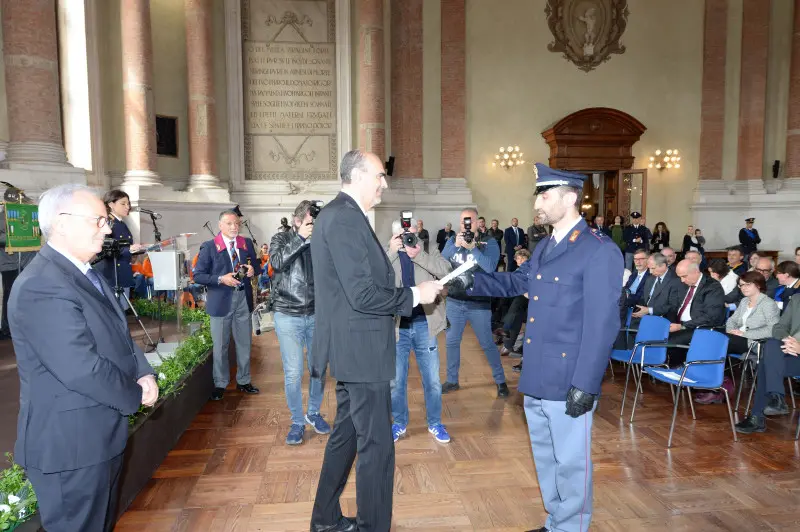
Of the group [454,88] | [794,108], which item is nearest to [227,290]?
[454,88]

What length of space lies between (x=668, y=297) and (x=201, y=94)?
34.1ft

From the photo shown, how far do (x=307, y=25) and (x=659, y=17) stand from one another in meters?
9.90

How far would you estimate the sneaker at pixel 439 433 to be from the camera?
429cm

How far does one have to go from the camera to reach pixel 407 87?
1461 centimetres

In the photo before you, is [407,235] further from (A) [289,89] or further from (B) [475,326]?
(A) [289,89]

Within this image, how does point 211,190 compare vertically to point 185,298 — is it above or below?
above

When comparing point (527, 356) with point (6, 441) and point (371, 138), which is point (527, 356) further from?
point (371, 138)

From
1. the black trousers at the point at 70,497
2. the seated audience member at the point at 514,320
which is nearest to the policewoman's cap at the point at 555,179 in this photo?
the black trousers at the point at 70,497

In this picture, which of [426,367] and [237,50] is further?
[237,50]

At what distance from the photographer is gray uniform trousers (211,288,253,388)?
5.30 m

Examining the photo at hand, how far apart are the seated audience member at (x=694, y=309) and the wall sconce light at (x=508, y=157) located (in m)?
10.4

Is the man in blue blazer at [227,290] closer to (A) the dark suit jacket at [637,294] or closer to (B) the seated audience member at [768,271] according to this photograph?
(A) the dark suit jacket at [637,294]

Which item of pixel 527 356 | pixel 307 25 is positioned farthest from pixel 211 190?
pixel 527 356

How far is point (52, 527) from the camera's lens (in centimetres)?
187
